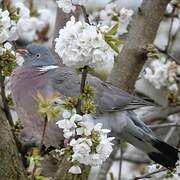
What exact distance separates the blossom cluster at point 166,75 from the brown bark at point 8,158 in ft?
5.48

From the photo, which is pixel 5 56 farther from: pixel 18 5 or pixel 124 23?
pixel 124 23

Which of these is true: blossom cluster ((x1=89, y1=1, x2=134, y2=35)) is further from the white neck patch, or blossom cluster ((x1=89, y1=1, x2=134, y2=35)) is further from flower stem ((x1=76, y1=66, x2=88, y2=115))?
flower stem ((x1=76, y1=66, x2=88, y2=115))

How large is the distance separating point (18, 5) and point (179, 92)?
1523mm

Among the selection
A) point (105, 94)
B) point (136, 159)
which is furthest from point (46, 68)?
→ point (136, 159)

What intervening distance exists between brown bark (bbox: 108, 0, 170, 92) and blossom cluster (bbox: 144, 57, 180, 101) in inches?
27.8

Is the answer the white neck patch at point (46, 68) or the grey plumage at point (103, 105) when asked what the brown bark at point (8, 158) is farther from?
the white neck patch at point (46, 68)

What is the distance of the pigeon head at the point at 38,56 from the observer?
2930 mm

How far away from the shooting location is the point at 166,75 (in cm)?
343

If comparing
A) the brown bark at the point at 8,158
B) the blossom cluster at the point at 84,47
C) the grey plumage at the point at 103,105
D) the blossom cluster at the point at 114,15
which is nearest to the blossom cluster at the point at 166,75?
the blossom cluster at the point at 114,15

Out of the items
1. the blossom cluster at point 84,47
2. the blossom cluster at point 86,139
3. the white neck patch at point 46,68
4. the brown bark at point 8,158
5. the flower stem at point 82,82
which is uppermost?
the blossom cluster at point 84,47

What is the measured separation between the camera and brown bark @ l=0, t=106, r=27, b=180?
5.69 feet

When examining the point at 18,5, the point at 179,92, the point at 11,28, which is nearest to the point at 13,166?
the point at 11,28

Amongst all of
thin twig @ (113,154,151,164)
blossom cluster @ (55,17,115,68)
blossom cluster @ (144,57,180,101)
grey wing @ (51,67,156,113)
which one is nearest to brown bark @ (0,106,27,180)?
blossom cluster @ (55,17,115,68)

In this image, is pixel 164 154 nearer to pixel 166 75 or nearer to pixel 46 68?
pixel 46 68
